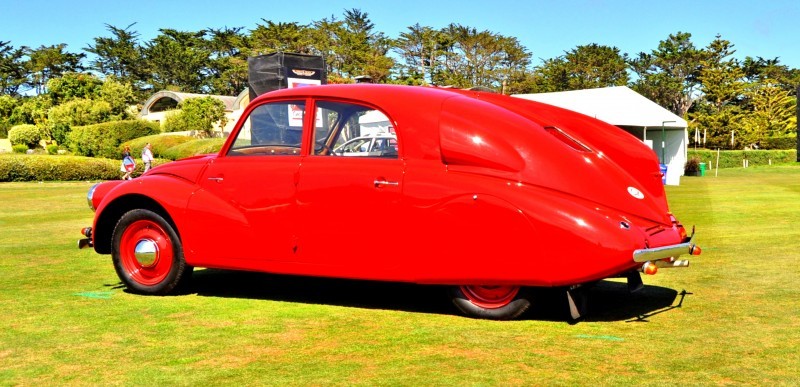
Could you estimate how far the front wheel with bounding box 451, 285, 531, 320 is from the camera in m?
5.92

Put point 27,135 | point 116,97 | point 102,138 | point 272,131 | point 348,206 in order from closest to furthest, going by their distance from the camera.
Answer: point 348,206
point 272,131
point 102,138
point 27,135
point 116,97

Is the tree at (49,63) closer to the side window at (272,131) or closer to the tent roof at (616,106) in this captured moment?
the tent roof at (616,106)

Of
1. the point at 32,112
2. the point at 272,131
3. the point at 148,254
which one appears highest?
the point at 32,112

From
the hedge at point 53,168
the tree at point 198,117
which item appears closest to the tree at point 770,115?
the tree at point 198,117

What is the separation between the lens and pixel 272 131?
677cm

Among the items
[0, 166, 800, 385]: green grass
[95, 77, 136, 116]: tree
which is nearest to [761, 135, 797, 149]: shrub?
[95, 77, 136, 116]: tree

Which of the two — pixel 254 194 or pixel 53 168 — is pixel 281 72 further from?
pixel 53 168

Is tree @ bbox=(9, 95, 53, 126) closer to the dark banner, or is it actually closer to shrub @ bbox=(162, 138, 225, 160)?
shrub @ bbox=(162, 138, 225, 160)

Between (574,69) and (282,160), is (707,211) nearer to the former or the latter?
(282,160)

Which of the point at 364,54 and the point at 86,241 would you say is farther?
the point at 364,54

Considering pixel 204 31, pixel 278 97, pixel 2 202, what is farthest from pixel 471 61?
pixel 278 97

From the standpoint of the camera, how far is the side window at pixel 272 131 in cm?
665

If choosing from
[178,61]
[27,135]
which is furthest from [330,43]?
[27,135]

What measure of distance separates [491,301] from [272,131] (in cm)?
222
